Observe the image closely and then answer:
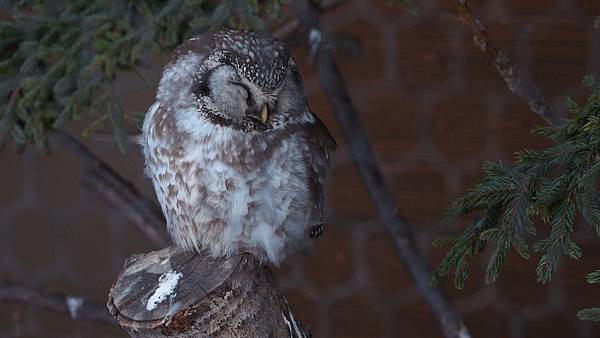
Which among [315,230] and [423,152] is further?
[423,152]

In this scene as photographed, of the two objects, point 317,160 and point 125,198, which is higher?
point 317,160

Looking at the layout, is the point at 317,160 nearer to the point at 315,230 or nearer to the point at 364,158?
the point at 315,230

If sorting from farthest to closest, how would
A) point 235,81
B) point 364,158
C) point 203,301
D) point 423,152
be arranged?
point 423,152 → point 364,158 → point 235,81 → point 203,301

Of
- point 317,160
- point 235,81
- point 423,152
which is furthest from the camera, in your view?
point 423,152

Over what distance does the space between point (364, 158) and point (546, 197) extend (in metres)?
0.78

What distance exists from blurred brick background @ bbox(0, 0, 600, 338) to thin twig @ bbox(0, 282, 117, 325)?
20.8 inches

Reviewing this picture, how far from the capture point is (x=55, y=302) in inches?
74.2

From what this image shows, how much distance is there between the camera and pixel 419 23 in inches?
85.7

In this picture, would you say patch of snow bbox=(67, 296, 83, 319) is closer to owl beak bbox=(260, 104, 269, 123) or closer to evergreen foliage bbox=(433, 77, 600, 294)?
owl beak bbox=(260, 104, 269, 123)

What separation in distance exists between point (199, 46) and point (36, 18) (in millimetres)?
324

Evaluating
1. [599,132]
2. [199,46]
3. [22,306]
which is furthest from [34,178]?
[599,132]

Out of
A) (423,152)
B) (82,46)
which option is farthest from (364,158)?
(82,46)

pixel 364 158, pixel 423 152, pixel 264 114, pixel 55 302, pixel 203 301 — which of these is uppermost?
pixel 264 114

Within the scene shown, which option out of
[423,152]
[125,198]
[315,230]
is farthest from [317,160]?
[423,152]
